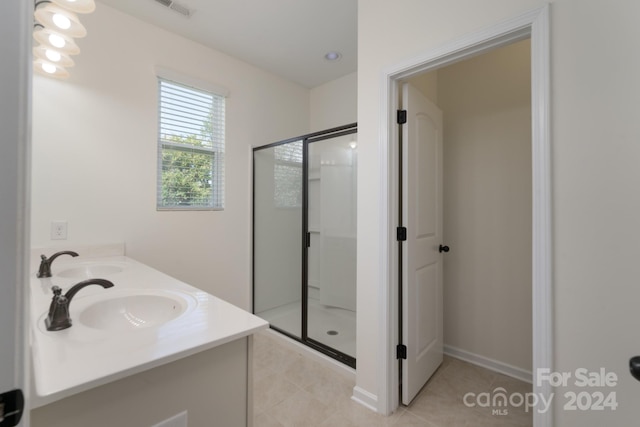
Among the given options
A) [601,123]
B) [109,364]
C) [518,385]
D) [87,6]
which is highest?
[87,6]

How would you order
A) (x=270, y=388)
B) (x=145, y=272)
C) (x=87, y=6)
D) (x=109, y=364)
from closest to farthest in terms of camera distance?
(x=109, y=364), (x=87, y=6), (x=145, y=272), (x=270, y=388)

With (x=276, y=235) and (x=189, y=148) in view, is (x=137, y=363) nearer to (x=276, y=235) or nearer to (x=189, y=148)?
(x=189, y=148)

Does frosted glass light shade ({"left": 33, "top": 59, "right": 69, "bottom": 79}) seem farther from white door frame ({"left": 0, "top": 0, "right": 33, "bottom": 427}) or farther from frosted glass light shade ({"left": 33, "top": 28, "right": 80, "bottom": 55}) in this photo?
white door frame ({"left": 0, "top": 0, "right": 33, "bottom": 427})

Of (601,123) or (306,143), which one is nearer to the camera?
(601,123)

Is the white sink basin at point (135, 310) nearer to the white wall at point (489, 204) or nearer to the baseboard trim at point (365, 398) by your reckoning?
the baseboard trim at point (365, 398)

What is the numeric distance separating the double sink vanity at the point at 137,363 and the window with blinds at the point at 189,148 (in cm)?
147

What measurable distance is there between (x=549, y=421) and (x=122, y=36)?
346 cm

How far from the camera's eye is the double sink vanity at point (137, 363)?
2.15 feet

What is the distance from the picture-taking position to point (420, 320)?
193 cm

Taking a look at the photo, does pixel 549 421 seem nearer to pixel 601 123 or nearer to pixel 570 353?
pixel 570 353

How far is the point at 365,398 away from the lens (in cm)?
181

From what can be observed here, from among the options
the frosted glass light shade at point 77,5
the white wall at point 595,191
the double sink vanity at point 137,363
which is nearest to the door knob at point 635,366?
the white wall at point 595,191

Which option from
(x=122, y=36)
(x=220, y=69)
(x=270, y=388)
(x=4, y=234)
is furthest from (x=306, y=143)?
(x=4, y=234)

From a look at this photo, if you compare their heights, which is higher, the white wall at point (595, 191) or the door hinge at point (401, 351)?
the white wall at point (595, 191)
